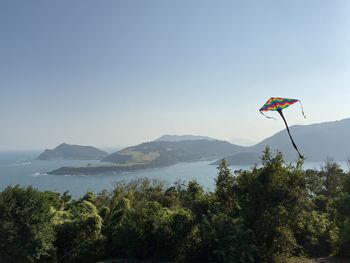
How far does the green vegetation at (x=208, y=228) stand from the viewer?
1173 cm

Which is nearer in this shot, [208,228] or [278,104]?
[208,228]

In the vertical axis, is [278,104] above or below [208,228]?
above

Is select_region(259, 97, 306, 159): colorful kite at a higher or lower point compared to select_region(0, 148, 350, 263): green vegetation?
higher

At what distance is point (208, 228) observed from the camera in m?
11.9

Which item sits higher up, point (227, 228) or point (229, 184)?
point (229, 184)

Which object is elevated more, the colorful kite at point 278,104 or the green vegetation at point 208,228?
the colorful kite at point 278,104

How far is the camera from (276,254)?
1205 centimetres

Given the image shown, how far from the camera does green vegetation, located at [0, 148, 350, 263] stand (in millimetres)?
11727

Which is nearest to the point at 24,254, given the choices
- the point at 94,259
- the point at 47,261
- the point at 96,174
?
the point at 47,261

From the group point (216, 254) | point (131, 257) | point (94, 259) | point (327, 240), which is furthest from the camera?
point (327, 240)

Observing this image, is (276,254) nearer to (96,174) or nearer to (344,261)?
(344,261)

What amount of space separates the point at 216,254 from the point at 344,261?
5.40 metres

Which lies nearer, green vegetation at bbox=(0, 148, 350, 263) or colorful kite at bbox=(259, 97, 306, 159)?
green vegetation at bbox=(0, 148, 350, 263)

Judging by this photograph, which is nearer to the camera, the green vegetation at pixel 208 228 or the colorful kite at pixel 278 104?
the green vegetation at pixel 208 228
